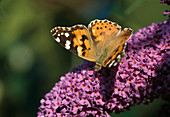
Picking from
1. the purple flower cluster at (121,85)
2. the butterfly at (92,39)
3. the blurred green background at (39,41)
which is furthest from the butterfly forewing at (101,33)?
the blurred green background at (39,41)

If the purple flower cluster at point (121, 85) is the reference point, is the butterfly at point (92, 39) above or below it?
above

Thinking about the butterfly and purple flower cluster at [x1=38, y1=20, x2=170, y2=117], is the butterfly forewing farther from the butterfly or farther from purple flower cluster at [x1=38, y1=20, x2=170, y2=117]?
purple flower cluster at [x1=38, y1=20, x2=170, y2=117]

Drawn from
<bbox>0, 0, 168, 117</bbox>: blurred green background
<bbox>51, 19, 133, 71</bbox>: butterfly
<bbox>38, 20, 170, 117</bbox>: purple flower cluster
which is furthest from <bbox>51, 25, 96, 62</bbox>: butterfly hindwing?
<bbox>0, 0, 168, 117</bbox>: blurred green background

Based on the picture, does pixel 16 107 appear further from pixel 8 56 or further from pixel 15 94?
pixel 8 56

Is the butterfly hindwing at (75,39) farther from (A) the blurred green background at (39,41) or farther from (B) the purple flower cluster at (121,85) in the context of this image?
(A) the blurred green background at (39,41)

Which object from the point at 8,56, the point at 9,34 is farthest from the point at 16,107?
the point at 9,34

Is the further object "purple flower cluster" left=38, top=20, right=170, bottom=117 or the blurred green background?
the blurred green background
